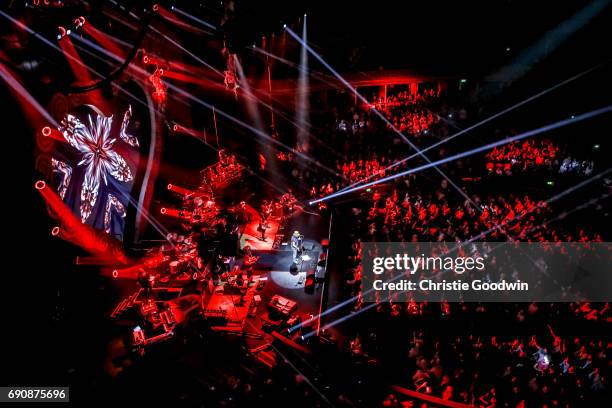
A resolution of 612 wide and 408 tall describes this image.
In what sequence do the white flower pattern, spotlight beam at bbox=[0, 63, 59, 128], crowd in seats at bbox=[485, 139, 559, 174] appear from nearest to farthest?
spotlight beam at bbox=[0, 63, 59, 128] → the white flower pattern → crowd in seats at bbox=[485, 139, 559, 174]

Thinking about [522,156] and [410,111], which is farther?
[410,111]

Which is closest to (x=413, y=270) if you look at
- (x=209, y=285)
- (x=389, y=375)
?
(x=389, y=375)

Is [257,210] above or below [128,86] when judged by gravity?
below

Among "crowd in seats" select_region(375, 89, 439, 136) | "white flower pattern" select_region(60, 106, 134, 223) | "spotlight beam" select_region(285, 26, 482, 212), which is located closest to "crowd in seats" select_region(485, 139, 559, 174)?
"spotlight beam" select_region(285, 26, 482, 212)

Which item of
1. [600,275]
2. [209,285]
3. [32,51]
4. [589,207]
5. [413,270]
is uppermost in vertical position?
[589,207]

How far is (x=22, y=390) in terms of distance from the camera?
3.65 metres

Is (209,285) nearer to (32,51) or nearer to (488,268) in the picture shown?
(32,51)

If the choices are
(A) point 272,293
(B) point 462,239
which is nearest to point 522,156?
(B) point 462,239

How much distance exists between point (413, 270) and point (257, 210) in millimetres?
4527

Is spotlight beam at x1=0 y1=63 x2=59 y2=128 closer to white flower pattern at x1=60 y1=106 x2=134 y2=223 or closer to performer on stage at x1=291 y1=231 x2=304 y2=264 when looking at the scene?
white flower pattern at x1=60 y1=106 x2=134 y2=223

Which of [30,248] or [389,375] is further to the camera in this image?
[389,375]

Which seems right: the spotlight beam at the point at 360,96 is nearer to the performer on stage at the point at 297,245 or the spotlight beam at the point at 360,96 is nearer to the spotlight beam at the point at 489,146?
the spotlight beam at the point at 489,146

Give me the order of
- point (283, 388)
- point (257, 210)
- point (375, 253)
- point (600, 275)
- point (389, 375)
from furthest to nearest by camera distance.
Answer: point (257, 210)
point (375, 253)
point (600, 275)
point (389, 375)
point (283, 388)

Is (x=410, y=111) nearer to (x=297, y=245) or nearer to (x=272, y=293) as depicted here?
(x=297, y=245)
